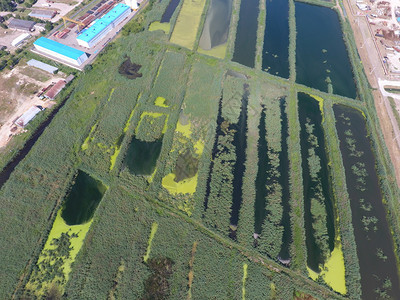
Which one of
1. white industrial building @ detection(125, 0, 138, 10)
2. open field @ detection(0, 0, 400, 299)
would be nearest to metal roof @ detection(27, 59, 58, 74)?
open field @ detection(0, 0, 400, 299)

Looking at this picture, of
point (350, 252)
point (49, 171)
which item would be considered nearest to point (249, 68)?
point (350, 252)

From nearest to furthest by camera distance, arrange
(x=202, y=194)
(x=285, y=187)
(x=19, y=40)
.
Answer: (x=202, y=194)
(x=285, y=187)
(x=19, y=40)

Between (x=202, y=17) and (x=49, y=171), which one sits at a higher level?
(x=202, y=17)

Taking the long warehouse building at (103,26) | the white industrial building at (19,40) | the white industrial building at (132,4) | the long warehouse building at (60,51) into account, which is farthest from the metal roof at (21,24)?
the white industrial building at (132,4)

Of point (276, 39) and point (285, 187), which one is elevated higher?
point (276, 39)

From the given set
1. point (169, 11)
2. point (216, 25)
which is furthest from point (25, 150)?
point (216, 25)

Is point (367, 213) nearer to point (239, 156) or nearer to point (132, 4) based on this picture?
point (239, 156)

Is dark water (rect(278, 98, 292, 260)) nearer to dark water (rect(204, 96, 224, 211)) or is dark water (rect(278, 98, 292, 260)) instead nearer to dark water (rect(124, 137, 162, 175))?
dark water (rect(204, 96, 224, 211))

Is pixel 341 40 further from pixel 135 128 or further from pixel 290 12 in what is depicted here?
pixel 135 128
